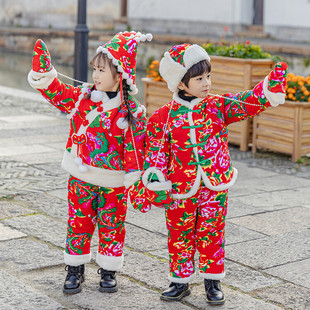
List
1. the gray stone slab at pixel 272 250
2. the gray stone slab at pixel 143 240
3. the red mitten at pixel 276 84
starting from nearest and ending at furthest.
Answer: the red mitten at pixel 276 84 → the gray stone slab at pixel 272 250 → the gray stone slab at pixel 143 240

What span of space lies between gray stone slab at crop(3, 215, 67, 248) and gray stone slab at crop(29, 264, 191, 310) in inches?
22.1

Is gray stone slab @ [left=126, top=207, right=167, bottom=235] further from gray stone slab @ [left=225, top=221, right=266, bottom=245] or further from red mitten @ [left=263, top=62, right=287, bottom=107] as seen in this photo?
red mitten @ [left=263, top=62, right=287, bottom=107]

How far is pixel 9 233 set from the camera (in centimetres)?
492

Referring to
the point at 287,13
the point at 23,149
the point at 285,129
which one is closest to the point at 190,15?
the point at 287,13

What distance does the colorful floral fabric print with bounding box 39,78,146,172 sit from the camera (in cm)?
394

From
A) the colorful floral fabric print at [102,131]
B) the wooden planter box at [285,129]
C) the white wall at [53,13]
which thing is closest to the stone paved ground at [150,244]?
the wooden planter box at [285,129]

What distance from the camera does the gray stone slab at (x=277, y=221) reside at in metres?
5.25

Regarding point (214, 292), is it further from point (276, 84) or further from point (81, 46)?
point (81, 46)

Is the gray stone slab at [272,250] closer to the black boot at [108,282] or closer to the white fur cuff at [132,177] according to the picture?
the black boot at [108,282]

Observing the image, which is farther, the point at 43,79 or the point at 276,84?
the point at 43,79

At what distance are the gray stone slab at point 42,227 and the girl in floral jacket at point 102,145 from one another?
740 millimetres

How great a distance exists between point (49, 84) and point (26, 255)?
3.79ft

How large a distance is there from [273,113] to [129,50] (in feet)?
13.4

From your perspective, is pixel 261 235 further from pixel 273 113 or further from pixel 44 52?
pixel 273 113
